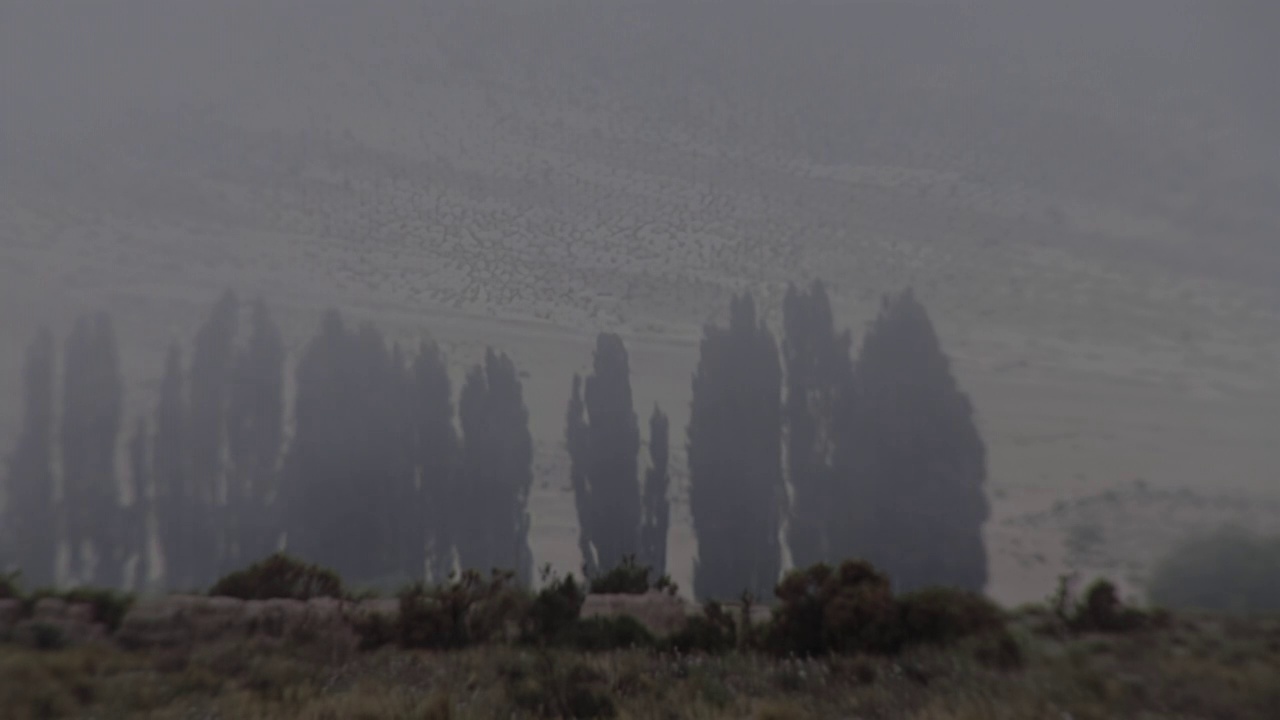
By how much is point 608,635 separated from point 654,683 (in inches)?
170

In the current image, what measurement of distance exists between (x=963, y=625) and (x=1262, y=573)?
17.2ft

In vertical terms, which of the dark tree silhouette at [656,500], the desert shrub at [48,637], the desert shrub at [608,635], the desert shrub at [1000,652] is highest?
the dark tree silhouette at [656,500]

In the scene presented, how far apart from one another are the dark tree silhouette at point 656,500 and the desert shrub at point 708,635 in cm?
914

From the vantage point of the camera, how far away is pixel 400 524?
23.9 metres

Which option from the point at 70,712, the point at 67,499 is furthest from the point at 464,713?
the point at 67,499

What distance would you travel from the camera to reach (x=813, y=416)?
939 inches

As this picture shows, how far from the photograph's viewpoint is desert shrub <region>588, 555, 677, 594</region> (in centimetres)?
1905

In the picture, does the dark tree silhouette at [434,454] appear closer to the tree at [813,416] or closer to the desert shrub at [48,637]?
the tree at [813,416]

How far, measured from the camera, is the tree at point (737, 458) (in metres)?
22.8

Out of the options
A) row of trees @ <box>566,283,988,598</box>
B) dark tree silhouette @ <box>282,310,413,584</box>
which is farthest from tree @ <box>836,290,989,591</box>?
dark tree silhouette @ <box>282,310,413,584</box>

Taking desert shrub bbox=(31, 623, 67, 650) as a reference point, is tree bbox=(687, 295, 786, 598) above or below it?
above

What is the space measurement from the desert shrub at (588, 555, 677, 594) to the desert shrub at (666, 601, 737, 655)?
5.12 m

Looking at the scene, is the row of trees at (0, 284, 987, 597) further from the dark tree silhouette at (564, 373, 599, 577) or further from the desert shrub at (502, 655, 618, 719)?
the desert shrub at (502, 655, 618, 719)

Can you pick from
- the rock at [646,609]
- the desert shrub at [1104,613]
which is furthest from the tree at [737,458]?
the desert shrub at [1104,613]
